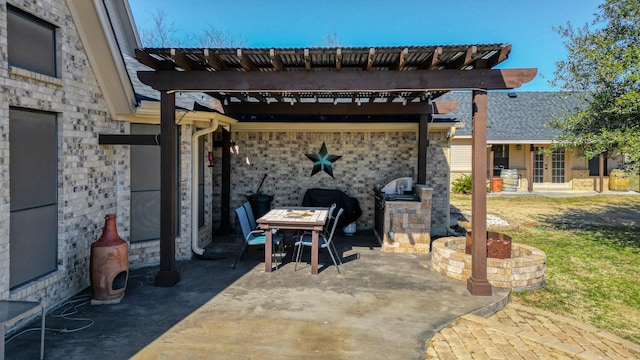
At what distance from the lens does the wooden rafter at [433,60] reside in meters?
4.71

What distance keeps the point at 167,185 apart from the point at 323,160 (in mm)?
4934

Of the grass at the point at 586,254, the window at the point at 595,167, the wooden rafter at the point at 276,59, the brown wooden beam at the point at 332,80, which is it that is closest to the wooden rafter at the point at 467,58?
the brown wooden beam at the point at 332,80

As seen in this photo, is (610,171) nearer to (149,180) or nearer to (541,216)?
(541,216)

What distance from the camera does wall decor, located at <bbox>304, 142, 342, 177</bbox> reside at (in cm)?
980

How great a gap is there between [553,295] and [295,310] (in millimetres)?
3646

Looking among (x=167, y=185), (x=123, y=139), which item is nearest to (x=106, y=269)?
(x=167, y=185)

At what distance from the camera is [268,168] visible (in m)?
9.88

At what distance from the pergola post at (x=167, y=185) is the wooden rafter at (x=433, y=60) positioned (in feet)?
11.4

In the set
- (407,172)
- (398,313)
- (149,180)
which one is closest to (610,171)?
(407,172)

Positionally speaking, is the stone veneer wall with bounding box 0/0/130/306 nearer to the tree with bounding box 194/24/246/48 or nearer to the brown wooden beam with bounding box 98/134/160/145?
the brown wooden beam with bounding box 98/134/160/145

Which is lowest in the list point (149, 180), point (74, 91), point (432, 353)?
point (432, 353)

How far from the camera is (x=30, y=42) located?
4320 mm

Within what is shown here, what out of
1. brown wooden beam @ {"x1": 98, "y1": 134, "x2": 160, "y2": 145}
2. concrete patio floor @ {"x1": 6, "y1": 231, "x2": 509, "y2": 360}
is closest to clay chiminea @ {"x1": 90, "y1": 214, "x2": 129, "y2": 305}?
concrete patio floor @ {"x1": 6, "y1": 231, "x2": 509, "y2": 360}

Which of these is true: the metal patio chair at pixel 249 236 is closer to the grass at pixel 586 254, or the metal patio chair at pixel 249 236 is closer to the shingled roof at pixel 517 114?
the grass at pixel 586 254
